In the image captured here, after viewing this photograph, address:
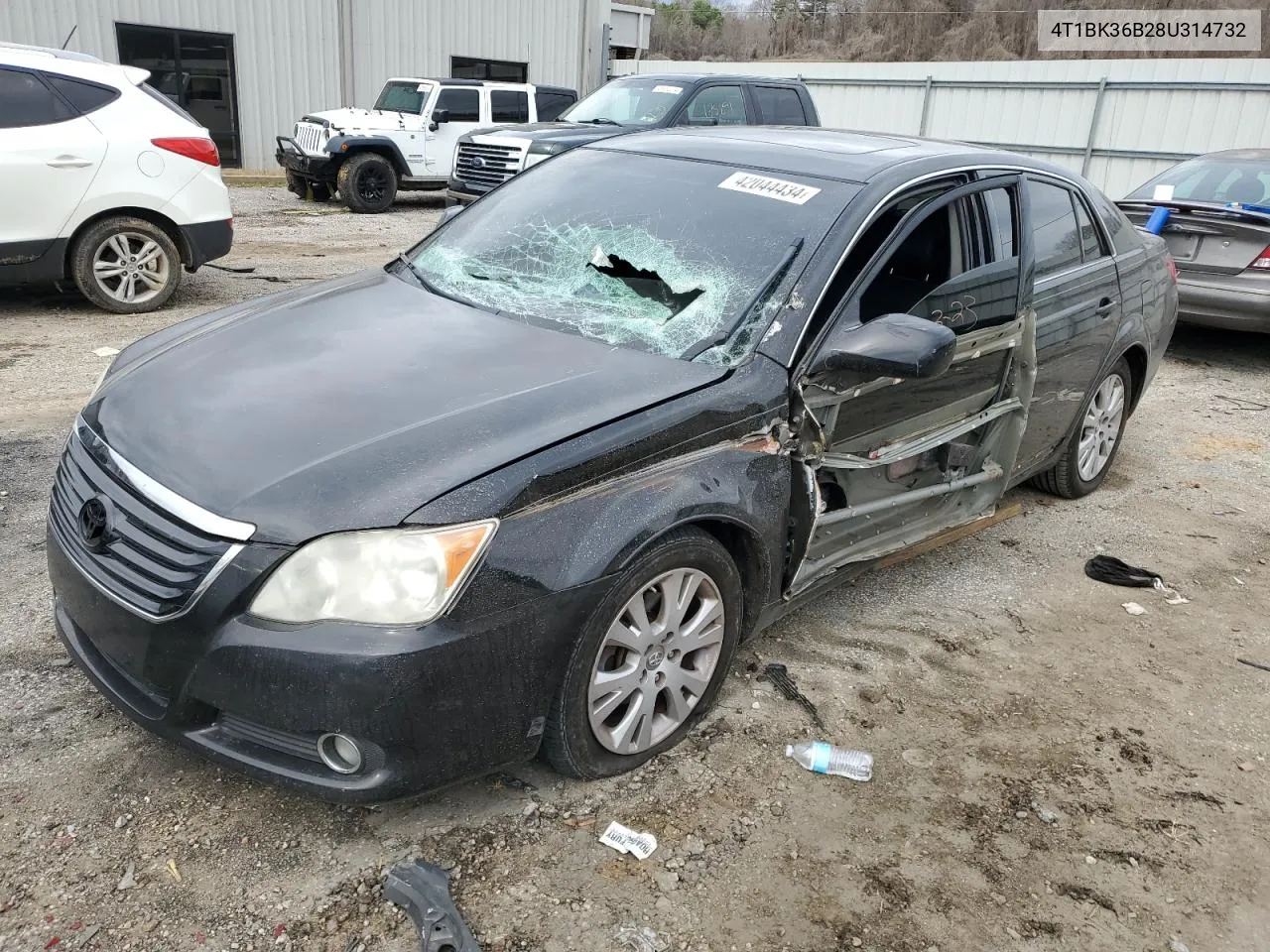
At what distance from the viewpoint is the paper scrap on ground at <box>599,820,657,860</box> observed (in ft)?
8.37

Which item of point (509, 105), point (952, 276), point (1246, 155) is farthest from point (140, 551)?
point (509, 105)

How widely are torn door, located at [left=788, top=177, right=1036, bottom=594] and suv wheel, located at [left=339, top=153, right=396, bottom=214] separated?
1210 cm

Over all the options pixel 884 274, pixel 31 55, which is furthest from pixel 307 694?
pixel 31 55

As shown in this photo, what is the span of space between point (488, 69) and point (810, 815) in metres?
21.5

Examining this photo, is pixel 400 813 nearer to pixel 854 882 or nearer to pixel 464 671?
pixel 464 671

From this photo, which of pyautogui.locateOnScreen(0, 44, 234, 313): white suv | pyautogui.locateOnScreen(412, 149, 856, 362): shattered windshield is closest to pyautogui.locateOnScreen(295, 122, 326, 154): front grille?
pyautogui.locateOnScreen(0, 44, 234, 313): white suv

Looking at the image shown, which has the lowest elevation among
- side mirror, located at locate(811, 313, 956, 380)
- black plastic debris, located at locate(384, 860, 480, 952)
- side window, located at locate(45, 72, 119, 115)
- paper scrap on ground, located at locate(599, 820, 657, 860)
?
paper scrap on ground, located at locate(599, 820, 657, 860)

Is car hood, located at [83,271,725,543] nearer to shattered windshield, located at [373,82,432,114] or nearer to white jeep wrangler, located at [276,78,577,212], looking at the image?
white jeep wrangler, located at [276,78,577,212]

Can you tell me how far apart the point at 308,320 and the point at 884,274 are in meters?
1.88

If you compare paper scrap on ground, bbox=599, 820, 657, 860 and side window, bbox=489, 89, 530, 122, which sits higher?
side window, bbox=489, 89, 530, 122

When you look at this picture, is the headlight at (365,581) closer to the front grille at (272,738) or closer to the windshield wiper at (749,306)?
the front grille at (272,738)

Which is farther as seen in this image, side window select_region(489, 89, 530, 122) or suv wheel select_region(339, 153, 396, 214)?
side window select_region(489, 89, 530, 122)

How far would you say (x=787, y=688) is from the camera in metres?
3.32

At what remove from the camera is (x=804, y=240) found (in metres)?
3.15
